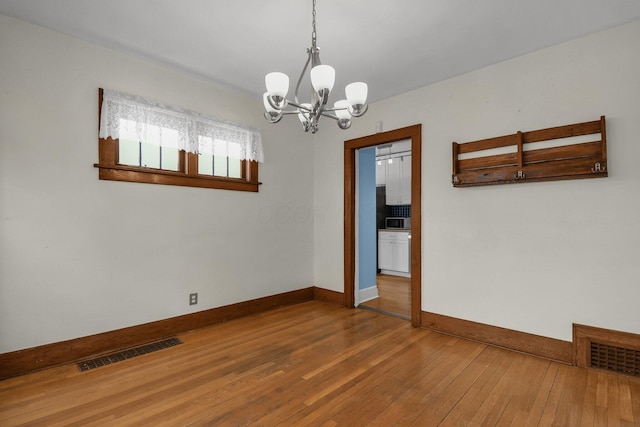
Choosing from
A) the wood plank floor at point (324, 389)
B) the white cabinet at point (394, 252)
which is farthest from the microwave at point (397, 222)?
the wood plank floor at point (324, 389)

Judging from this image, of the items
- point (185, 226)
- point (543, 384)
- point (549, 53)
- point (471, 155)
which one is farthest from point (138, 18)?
point (543, 384)

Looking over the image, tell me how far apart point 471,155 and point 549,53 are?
103 centimetres

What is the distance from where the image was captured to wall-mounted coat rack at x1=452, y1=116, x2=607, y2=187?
8.02 feet

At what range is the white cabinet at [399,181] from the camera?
249 inches

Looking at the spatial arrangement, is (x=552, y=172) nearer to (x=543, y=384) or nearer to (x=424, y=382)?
(x=543, y=384)

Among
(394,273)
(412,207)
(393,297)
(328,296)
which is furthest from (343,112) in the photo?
(394,273)

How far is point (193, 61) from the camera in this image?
9.87ft

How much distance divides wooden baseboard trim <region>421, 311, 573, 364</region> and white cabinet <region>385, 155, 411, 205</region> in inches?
132

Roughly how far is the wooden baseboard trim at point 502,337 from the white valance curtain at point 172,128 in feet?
9.05

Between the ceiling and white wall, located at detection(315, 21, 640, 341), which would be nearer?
the ceiling

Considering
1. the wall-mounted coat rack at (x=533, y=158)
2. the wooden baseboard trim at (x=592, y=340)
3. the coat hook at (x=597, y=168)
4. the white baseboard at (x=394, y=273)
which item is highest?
the wall-mounted coat rack at (x=533, y=158)

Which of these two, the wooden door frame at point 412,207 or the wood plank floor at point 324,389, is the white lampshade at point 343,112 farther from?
the wood plank floor at point 324,389

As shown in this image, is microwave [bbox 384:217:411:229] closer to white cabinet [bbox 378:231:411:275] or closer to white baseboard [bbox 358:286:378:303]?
white cabinet [bbox 378:231:411:275]

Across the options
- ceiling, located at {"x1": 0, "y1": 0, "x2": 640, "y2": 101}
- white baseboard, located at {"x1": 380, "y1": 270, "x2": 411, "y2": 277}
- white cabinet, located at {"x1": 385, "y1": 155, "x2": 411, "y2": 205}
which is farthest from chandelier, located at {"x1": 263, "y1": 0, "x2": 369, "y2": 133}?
white baseboard, located at {"x1": 380, "y1": 270, "x2": 411, "y2": 277}
